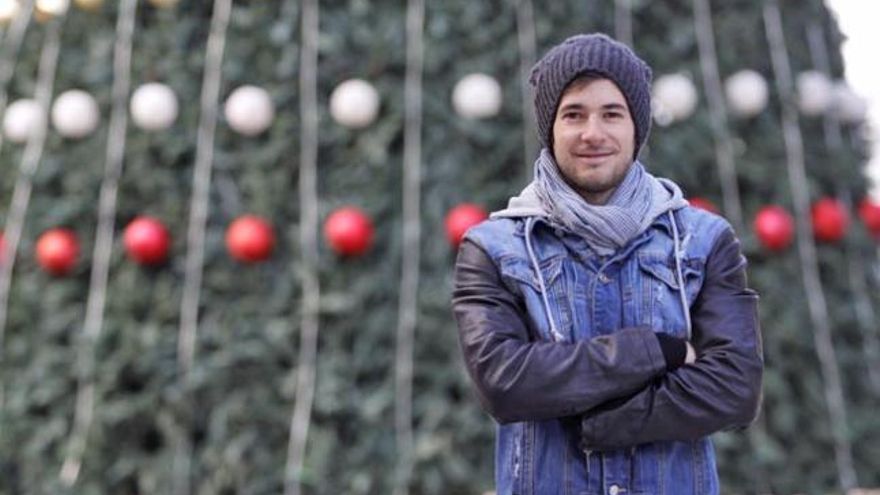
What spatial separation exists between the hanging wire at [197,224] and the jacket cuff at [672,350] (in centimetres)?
335

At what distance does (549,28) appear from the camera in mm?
5418

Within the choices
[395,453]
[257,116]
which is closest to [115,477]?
[395,453]

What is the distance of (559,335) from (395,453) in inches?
121

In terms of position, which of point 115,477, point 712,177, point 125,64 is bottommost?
point 115,477

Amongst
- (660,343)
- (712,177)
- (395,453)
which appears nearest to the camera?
(660,343)

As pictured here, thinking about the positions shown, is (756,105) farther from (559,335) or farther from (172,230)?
(559,335)

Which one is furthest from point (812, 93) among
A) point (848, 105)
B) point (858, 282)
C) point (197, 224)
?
point (197, 224)

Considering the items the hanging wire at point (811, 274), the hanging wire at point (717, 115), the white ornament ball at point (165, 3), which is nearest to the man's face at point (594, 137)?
the hanging wire at point (717, 115)

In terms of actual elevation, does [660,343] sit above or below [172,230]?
below

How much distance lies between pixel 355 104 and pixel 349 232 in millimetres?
516

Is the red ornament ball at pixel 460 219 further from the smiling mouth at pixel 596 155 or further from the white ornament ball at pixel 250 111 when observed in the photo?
the smiling mouth at pixel 596 155

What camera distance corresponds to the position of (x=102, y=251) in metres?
5.50

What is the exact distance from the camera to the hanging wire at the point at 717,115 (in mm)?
5531

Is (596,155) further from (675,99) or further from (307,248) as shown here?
(675,99)
